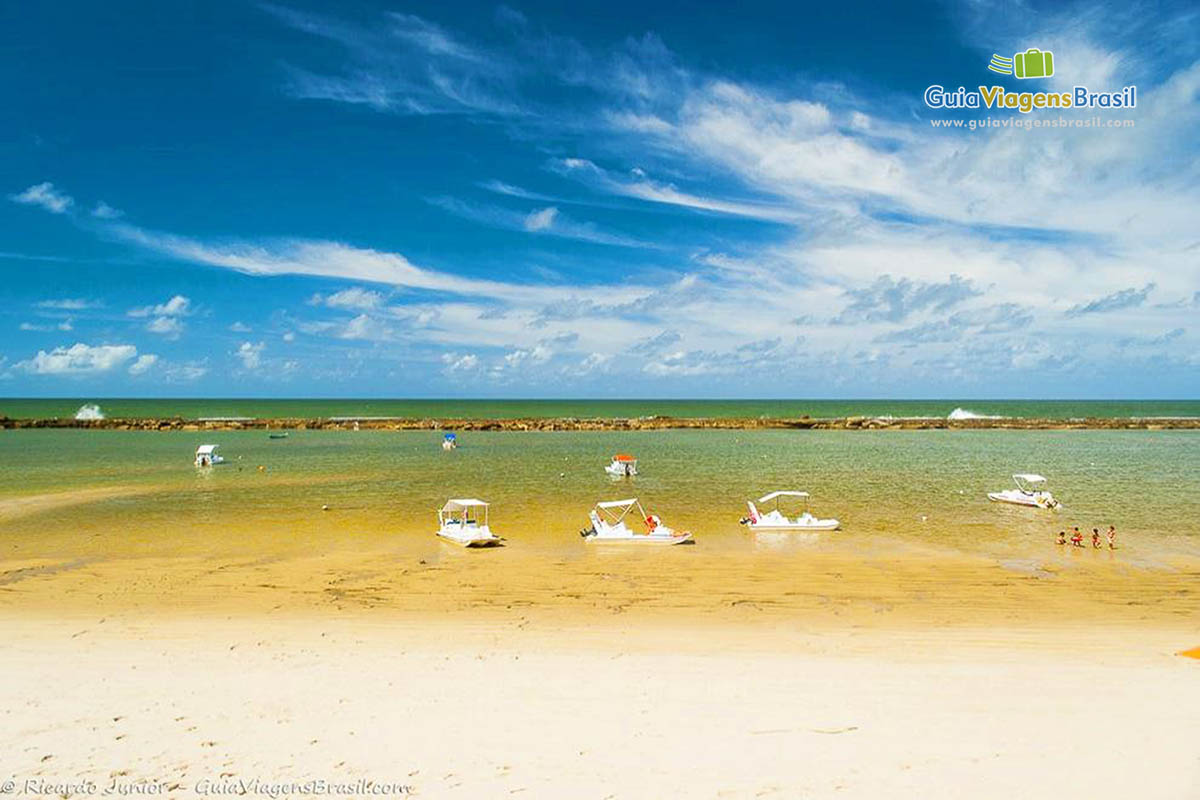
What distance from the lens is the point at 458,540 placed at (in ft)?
76.0

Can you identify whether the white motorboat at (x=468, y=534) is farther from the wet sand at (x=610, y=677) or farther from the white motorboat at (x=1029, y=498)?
the white motorboat at (x=1029, y=498)

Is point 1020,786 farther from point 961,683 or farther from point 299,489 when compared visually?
point 299,489

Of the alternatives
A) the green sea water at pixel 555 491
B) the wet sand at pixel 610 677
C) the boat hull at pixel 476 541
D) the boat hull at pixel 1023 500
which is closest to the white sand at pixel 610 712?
the wet sand at pixel 610 677

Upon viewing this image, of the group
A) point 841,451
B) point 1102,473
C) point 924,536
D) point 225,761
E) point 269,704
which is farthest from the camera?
point 841,451

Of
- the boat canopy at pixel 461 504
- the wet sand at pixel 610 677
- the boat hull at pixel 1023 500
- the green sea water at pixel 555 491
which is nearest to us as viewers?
the wet sand at pixel 610 677

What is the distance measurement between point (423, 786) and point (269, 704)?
3.68 metres

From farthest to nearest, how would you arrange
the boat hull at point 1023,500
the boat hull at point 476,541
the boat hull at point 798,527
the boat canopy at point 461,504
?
the boat hull at point 1023,500 → the boat hull at point 798,527 → the boat canopy at point 461,504 → the boat hull at point 476,541

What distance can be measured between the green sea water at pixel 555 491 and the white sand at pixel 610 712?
959 centimetres

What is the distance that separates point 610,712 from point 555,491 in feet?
88.1

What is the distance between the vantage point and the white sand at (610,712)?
816 cm

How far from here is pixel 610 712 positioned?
9992mm

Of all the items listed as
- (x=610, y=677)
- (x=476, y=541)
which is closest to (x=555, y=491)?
(x=476, y=541)

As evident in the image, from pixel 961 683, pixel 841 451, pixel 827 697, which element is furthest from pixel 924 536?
pixel 841 451

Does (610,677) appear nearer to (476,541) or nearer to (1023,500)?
(476,541)
